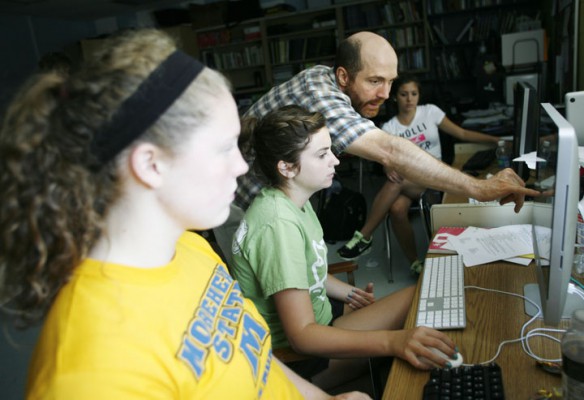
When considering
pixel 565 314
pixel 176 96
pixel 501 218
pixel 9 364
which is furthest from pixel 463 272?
pixel 9 364

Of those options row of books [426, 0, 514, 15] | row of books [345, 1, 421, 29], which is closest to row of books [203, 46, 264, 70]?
row of books [345, 1, 421, 29]

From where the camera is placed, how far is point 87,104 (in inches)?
22.8

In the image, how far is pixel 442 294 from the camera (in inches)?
47.8

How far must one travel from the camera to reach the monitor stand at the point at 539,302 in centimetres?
109

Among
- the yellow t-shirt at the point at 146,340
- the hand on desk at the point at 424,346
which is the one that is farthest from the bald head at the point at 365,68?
the yellow t-shirt at the point at 146,340

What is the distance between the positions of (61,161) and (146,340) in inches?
10.3

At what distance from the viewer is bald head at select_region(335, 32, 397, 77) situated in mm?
1848

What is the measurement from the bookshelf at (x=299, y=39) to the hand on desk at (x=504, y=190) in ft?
13.7

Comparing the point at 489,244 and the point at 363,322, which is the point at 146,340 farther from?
the point at 489,244

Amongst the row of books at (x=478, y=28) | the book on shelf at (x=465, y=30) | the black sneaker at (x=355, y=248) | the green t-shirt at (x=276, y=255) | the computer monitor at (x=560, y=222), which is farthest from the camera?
the book on shelf at (x=465, y=30)

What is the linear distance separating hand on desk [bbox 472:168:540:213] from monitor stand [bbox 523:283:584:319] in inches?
11.5

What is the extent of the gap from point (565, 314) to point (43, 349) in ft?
3.56

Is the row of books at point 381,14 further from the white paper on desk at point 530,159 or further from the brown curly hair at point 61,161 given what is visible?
the brown curly hair at point 61,161

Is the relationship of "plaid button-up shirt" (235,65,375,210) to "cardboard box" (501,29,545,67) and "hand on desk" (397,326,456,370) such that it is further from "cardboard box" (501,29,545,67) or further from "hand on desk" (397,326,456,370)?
"cardboard box" (501,29,545,67)
